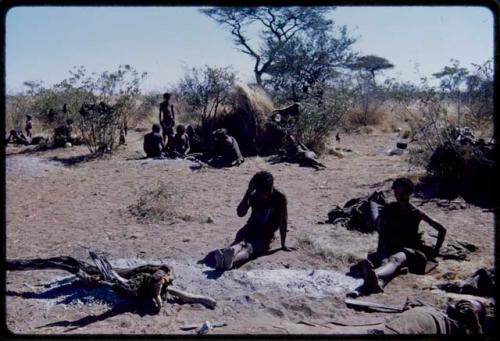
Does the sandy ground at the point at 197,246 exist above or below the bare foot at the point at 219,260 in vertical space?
below

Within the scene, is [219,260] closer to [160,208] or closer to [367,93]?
[160,208]

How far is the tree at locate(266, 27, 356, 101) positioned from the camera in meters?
22.8

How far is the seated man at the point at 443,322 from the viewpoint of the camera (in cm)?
377

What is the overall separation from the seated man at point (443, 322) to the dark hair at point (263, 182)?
251cm

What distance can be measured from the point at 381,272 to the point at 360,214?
221cm

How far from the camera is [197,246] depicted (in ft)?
21.5

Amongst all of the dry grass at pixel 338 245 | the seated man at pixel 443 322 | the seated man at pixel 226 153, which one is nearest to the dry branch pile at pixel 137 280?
the seated man at pixel 443 322

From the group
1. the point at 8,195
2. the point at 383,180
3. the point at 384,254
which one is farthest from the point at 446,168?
the point at 8,195

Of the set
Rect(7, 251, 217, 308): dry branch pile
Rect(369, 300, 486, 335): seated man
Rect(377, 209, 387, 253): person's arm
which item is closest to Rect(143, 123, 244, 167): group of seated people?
Rect(377, 209, 387, 253): person's arm

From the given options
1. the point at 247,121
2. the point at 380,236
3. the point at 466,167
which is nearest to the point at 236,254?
the point at 380,236

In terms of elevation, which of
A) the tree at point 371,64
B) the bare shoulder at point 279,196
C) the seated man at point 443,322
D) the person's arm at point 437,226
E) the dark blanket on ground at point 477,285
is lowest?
the dark blanket on ground at point 477,285

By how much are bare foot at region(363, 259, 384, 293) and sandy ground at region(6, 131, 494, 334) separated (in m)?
0.11

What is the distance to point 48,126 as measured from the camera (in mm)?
19938

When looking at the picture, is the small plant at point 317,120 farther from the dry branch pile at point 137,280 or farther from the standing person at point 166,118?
the dry branch pile at point 137,280
